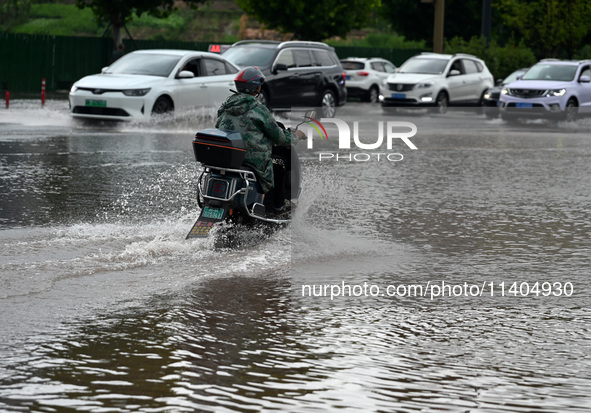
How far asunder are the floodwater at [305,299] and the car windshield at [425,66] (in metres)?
17.9

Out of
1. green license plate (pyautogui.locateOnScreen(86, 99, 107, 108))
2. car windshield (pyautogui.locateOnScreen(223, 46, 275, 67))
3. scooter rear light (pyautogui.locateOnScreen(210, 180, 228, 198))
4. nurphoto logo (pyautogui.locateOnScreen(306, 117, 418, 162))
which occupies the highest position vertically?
car windshield (pyautogui.locateOnScreen(223, 46, 275, 67))

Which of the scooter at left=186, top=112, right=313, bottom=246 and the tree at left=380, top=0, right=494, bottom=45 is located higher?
the tree at left=380, top=0, right=494, bottom=45

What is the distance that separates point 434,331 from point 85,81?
1578cm

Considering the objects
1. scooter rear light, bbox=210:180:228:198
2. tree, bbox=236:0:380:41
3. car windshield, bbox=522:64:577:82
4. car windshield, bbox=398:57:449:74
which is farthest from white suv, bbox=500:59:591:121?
scooter rear light, bbox=210:180:228:198

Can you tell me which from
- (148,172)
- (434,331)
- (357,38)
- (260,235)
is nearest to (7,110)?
(148,172)

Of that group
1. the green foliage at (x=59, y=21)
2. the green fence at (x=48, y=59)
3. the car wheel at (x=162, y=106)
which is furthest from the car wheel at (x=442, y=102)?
the green foliage at (x=59, y=21)

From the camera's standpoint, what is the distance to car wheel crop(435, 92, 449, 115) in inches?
1192

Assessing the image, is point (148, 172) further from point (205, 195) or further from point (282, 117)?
point (282, 117)

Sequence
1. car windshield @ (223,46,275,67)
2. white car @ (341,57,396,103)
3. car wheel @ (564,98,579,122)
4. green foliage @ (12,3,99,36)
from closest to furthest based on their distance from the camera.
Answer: car windshield @ (223,46,275,67)
car wheel @ (564,98,579,122)
white car @ (341,57,396,103)
green foliage @ (12,3,99,36)

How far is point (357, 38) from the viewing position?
276ft

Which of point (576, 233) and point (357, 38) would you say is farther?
point (357, 38)

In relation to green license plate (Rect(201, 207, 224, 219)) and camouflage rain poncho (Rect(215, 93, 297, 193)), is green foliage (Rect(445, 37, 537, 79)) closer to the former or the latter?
camouflage rain poncho (Rect(215, 93, 297, 193))

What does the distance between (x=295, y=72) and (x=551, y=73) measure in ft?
24.1

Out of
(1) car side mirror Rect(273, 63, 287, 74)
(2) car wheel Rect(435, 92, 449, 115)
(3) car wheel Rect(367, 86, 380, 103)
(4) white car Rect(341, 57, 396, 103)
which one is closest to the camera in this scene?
(1) car side mirror Rect(273, 63, 287, 74)
